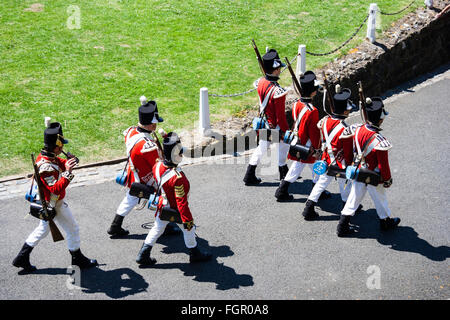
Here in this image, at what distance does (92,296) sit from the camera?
313 inches

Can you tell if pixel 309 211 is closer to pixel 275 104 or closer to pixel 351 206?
pixel 351 206

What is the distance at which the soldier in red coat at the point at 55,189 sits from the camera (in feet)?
25.8

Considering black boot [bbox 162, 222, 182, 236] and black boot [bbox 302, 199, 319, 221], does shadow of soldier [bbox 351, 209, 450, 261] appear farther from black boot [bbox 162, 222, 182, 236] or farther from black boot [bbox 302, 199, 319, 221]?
black boot [bbox 162, 222, 182, 236]

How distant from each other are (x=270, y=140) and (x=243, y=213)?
1.48 m

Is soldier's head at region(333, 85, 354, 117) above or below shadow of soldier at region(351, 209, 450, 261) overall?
above

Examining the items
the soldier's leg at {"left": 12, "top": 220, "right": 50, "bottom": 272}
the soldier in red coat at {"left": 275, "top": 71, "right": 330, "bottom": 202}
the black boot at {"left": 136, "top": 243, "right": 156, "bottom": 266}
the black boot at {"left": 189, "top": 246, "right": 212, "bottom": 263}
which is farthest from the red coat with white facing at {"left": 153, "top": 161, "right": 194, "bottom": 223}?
the soldier in red coat at {"left": 275, "top": 71, "right": 330, "bottom": 202}

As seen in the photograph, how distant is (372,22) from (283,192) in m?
6.40

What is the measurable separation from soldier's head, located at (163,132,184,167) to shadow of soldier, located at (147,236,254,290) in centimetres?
162

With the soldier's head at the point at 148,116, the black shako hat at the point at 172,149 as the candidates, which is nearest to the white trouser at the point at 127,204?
the soldier's head at the point at 148,116

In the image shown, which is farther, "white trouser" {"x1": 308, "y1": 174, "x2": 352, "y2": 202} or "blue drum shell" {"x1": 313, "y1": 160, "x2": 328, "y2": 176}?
"white trouser" {"x1": 308, "y1": 174, "x2": 352, "y2": 202}

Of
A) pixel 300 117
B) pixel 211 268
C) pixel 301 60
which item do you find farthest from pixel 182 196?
pixel 301 60

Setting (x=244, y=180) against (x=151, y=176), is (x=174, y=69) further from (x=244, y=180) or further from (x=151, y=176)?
(x=151, y=176)

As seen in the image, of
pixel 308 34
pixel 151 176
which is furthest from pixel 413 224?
pixel 308 34

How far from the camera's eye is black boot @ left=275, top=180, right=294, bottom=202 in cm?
1007
